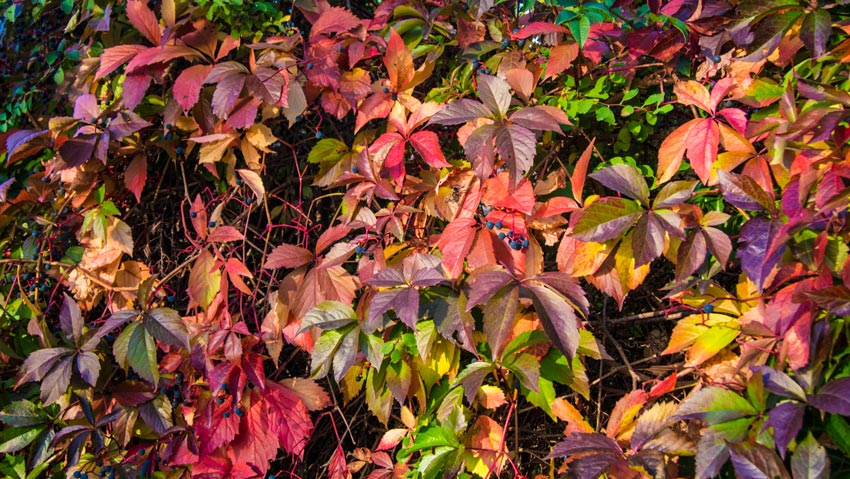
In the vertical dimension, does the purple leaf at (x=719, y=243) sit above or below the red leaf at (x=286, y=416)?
above

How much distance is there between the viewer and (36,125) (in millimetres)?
2170

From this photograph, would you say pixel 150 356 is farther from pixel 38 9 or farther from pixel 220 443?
pixel 38 9

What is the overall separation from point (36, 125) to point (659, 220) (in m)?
1.97

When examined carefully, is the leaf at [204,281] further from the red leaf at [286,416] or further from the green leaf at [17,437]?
the green leaf at [17,437]

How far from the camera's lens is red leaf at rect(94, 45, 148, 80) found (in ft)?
5.56

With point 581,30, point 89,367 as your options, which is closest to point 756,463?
point 581,30

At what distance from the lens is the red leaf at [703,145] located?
4.11ft

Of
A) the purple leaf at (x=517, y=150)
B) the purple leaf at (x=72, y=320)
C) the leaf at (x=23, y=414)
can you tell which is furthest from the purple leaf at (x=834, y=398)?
the leaf at (x=23, y=414)

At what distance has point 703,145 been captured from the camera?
4.16 feet

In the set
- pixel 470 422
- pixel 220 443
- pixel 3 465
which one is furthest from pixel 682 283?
pixel 3 465

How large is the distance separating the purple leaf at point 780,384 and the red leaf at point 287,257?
0.89 meters

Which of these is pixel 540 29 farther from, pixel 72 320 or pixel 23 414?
pixel 23 414

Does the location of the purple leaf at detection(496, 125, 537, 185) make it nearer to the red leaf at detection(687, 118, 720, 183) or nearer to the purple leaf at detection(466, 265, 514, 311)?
the purple leaf at detection(466, 265, 514, 311)

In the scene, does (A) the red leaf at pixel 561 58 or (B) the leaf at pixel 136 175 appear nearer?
(A) the red leaf at pixel 561 58
